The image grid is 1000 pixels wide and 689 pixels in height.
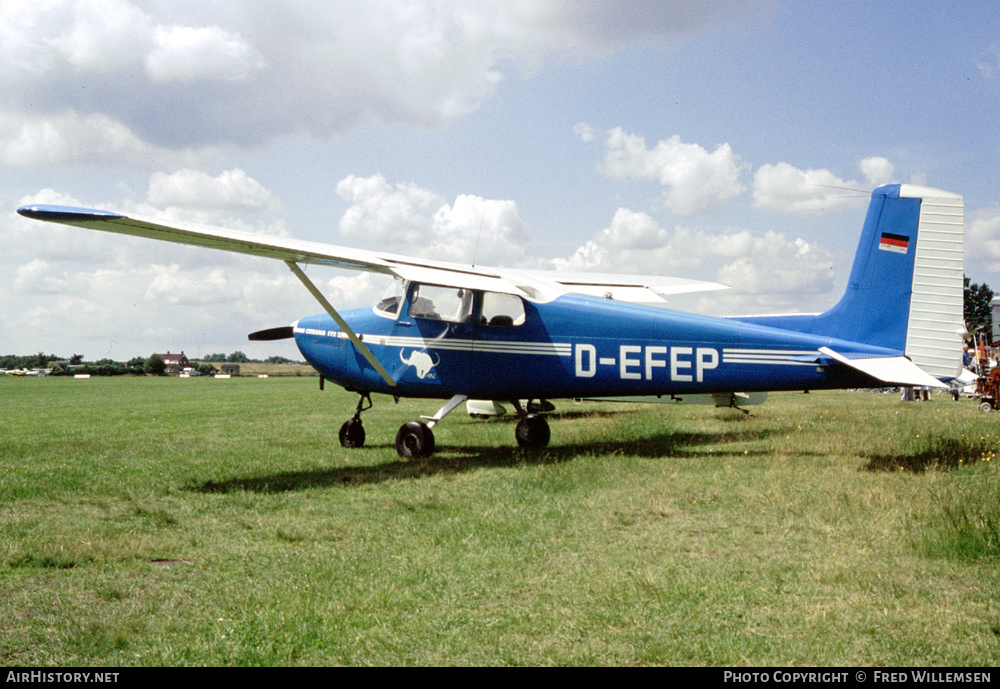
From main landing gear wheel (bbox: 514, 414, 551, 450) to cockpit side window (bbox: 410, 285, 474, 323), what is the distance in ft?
6.45

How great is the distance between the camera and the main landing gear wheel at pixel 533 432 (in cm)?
1098

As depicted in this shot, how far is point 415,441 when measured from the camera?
9.84 meters

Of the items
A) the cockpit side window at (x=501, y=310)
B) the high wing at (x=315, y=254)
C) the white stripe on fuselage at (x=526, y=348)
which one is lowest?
the white stripe on fuselage at (x=526, y=348)

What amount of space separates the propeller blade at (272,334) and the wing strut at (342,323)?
2.06 m

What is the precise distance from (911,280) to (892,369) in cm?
113

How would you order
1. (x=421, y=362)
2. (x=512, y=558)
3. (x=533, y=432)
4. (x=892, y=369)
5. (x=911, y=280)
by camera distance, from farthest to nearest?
1. (x=533, y=432)
2. (x=421, y=362)
3. (x=911, y=280)
4. (x=892, y=369)
5. (x=512, y=558)

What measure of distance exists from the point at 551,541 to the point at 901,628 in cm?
240

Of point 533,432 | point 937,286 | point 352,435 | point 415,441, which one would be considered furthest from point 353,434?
point 937,286

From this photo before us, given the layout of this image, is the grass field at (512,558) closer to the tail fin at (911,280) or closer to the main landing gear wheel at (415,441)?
the main landing gear wheel at (415,441)

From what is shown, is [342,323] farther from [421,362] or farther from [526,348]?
[526,348]

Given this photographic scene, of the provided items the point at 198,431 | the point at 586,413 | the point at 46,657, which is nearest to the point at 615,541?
the point at 46,657

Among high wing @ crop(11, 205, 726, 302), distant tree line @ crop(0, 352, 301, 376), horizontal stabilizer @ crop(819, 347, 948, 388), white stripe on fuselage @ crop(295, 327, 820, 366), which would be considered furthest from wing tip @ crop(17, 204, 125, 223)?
distant tree line @ crop(0, 352, 301, 376)


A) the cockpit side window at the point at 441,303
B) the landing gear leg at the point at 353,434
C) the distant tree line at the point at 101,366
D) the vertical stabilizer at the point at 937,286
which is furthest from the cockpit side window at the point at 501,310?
the distant tree line at the point at 101,366
